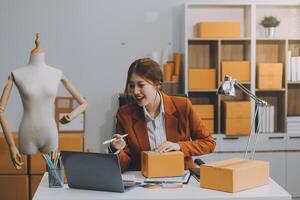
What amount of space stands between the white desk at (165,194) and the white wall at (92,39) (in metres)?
2.60

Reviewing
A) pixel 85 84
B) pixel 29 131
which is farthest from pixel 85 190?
pixel 85 84

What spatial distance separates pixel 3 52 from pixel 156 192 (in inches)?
120

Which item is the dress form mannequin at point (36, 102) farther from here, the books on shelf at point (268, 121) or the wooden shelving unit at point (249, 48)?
the books on shelf at point (268, 121)

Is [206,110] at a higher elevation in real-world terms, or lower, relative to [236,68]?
lower

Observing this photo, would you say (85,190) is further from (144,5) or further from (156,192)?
(144,5)

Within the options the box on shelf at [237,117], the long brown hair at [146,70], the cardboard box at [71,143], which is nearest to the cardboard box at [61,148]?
the cardboard box at [71,143]

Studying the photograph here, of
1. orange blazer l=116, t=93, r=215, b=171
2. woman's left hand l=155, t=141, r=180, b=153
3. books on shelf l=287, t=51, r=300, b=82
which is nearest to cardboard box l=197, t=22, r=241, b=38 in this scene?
books on shelf l=287, t=51, r=300, b=82

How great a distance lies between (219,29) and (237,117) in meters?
0.84

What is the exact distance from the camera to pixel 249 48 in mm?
5113

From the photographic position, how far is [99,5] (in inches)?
203

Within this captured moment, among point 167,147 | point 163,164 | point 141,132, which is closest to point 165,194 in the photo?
point 163,164

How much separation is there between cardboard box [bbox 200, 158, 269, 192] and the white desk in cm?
3

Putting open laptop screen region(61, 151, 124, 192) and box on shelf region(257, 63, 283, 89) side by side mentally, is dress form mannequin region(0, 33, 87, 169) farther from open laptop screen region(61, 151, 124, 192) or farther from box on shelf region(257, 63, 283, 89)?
box on shelf region(257, 63, 283, 89)

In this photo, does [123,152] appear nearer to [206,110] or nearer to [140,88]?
[140,88]
